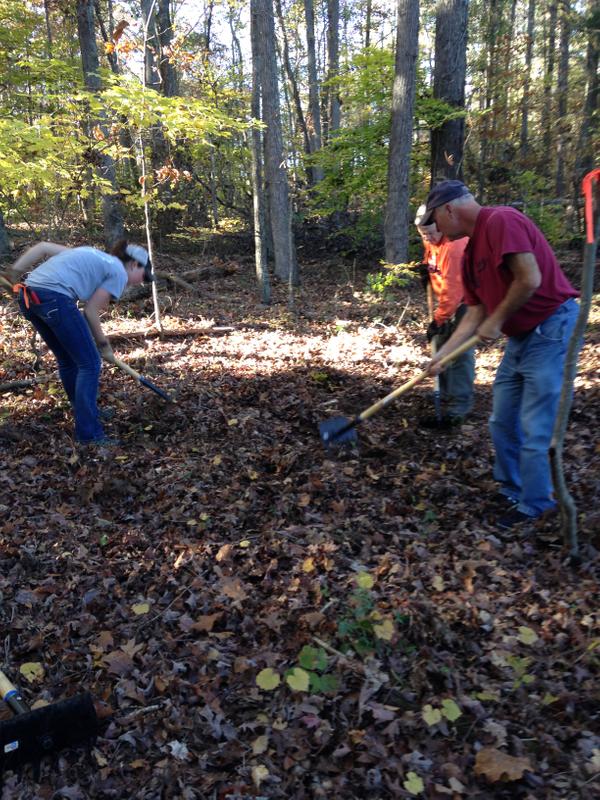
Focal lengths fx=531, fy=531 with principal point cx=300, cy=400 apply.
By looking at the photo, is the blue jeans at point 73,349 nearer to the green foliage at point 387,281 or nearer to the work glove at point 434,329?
the work glove at point 434,329

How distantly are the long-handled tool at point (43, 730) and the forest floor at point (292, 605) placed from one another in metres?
0.08

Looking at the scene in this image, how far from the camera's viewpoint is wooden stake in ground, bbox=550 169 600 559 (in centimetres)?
270

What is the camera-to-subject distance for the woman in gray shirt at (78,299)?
4715 millimetres

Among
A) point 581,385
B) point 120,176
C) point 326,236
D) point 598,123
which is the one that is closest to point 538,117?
point 598,123

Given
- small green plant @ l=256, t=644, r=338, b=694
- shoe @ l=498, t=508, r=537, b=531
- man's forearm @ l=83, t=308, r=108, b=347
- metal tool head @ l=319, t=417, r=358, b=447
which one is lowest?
small green plant @ l=256, t=644, r=338, b=694

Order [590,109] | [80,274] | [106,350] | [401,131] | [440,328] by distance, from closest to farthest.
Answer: [80,274], [106,350], [440,328], [401,131], [590,109]

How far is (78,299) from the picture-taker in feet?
16.3

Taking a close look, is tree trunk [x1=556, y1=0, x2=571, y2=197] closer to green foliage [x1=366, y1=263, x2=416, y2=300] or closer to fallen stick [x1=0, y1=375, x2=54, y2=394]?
green foliage [x1=366, y1=263, x2=416, y2=300]

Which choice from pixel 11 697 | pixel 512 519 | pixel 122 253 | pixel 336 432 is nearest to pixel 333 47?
pixel 122 253

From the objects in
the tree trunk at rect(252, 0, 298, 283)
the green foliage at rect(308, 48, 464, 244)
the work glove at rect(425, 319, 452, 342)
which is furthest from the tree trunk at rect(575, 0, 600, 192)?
the work glove at rect(425, 319, 452, 342)

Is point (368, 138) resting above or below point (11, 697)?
above

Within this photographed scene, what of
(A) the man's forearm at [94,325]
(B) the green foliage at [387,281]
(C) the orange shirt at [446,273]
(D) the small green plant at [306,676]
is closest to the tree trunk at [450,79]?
(B) the green foliage at [387,281]

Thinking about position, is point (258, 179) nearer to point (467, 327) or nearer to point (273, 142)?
point (273, 142)

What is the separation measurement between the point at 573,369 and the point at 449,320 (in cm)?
274
